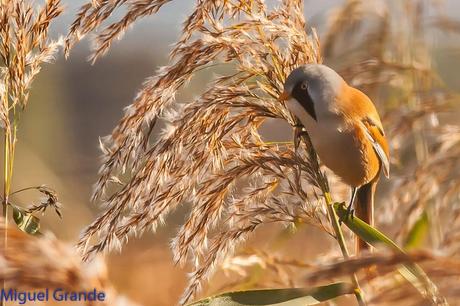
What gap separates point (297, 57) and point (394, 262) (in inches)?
34.6

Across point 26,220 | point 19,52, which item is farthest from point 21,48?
point 26,220

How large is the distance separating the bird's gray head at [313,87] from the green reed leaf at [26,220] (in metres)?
0.50

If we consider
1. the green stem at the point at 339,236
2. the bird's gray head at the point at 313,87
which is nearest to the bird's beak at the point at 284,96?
the bird's gray head at the point at 313,87

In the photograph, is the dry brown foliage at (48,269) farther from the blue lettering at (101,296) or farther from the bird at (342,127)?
the bird at (342,127)

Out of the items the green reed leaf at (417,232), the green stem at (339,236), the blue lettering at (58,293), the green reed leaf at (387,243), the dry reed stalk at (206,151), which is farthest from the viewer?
the green reed leaf at (417,232)

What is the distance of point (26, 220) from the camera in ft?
4.60

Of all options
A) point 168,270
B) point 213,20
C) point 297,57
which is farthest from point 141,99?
point 168,270

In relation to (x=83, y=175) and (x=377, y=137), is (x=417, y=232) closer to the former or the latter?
(x=377, y=137)

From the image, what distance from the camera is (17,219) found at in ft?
4.60

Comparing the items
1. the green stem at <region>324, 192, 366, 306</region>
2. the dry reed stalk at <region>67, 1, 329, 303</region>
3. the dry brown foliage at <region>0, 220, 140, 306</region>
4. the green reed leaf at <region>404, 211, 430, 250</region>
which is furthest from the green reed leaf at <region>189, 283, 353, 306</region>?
the green reed leaf at <region>404, 211, 430, 250</region>

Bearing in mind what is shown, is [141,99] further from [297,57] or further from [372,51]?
[372,51]

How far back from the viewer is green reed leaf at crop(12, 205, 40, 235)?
4.55ft

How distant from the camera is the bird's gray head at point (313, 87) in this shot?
58.0 inches

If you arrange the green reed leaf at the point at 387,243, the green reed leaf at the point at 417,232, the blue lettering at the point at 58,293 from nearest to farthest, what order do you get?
the blue lettering at the point at 58,293 → the green reed leaf at the point at 387,243 → the green reed leaf at the point at 417,232
